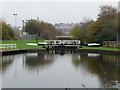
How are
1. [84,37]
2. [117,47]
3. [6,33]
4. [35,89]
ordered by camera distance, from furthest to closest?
[6,33] < [84,37] < [117,47] < [35,89]

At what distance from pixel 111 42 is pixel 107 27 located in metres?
1.84

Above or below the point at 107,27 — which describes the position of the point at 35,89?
below

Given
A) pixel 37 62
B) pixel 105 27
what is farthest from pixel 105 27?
pixel 37 62

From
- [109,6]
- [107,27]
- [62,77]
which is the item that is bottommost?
[62,77]

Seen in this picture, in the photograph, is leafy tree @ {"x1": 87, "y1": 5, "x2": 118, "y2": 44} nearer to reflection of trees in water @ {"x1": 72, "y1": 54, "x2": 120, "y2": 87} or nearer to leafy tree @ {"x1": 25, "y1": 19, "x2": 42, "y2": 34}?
reflection of trees in water @ {"x1": 72, "y1": 54, "x2": 120, "y2": 87}

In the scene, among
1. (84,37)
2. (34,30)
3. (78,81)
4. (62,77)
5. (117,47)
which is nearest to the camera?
(78,81)

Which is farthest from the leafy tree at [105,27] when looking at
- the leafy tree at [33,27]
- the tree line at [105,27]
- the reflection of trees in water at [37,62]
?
the leafy tree at [33,27]

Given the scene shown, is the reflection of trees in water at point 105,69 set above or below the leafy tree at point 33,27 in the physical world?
below

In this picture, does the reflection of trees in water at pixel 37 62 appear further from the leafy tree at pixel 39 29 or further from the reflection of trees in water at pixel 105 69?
the leafy tree at pixel 39 29

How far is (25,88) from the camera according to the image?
13164 millimetres

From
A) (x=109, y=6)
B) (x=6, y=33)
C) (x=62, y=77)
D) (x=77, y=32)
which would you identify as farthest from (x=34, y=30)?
(x=62, y=77)

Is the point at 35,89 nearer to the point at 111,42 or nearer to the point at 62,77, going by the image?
the point at 62,77

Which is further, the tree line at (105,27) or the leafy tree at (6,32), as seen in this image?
the leafy tree at (6,32)

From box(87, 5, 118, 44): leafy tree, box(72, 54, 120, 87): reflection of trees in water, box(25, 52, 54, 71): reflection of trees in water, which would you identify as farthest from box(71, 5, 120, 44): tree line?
box(72, 54, 120, 87): reflection of trees in water
